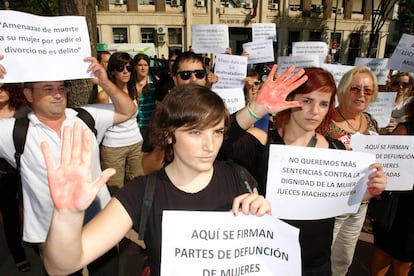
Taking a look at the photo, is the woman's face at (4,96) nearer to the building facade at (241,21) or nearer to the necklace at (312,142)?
the necklace at (312,142)

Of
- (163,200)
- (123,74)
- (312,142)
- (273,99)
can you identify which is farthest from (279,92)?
(123,74)

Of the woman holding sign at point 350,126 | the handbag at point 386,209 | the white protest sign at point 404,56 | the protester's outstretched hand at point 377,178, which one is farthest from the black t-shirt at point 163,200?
the white protest sign at point 404,56

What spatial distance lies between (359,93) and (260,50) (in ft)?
10.2

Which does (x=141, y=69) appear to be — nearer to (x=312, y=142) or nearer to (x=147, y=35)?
(x=312, y=142)

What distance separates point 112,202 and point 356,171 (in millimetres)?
1302

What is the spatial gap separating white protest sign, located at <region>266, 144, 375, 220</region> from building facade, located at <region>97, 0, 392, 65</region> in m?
25.5

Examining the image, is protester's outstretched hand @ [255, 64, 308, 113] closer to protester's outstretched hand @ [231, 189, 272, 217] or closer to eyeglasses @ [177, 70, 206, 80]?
protester's outstretched hand @ [231, 189, 272, 217]

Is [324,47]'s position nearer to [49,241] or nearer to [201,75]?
[201,75]

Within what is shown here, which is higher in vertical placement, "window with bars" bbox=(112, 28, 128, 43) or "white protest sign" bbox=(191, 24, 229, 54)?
"window with bars" bbox=(112, 28, 128, 43)

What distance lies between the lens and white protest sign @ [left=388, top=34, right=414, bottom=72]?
A: 4191 millimetres

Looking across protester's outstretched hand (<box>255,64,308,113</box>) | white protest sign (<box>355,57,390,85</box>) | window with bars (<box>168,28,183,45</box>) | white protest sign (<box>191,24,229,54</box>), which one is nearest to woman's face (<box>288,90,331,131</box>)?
protester's outstretched hand (<box>255,64,308,113</box>)

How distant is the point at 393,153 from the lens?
208 centimetres

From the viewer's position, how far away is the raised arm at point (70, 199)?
3.54 ft

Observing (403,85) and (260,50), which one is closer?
(403,85)
